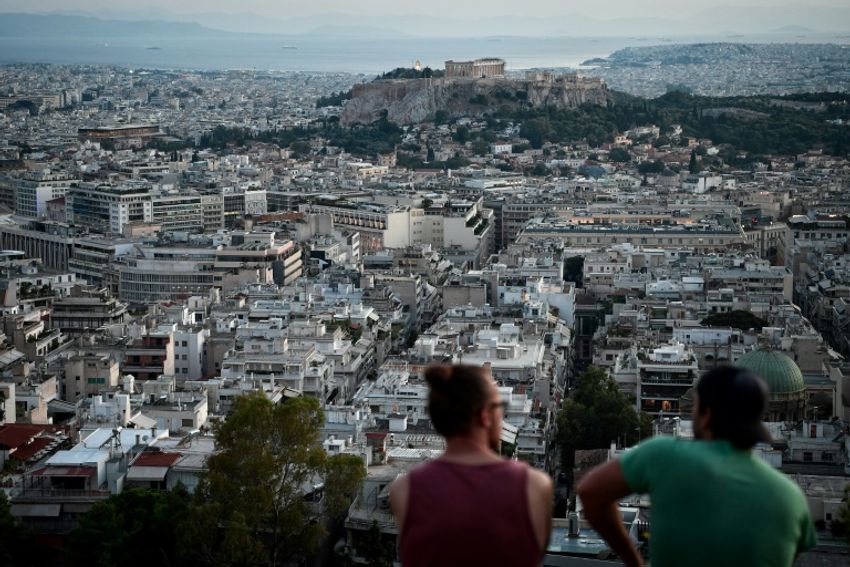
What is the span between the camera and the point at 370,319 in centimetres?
2780

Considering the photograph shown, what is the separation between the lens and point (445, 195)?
1909 inches

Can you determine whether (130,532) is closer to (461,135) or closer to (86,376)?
(86,376)

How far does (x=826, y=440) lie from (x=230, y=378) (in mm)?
8233

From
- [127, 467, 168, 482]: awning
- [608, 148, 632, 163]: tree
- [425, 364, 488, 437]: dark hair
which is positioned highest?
[425, 364, 488, 437]: dark hair

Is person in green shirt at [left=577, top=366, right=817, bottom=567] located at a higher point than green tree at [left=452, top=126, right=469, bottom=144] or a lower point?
higher

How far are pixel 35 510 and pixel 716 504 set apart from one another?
12410mm

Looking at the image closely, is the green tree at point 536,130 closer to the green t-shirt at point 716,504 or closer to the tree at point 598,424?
the tree at point 598,424

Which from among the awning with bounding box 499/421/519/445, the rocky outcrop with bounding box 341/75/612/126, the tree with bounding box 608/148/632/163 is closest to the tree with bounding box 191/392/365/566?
the awning with bounding box 499/421/519/445

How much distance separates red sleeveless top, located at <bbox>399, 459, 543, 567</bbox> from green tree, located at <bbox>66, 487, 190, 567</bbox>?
10243mm

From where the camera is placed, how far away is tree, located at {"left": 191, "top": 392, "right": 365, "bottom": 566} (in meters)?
13.6

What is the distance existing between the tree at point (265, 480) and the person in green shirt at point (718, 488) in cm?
1014

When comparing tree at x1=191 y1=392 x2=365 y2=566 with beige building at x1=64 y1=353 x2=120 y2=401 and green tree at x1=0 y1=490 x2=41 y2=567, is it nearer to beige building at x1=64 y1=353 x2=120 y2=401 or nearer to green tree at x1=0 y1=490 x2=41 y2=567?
green tree at x1=0 y1=490 x2=41 y2=567

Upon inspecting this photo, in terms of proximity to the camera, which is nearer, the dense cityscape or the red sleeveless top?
the red sleeveless top

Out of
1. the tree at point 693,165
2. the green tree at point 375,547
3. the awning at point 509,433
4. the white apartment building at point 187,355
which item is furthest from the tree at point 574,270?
the tree at point 693,165
